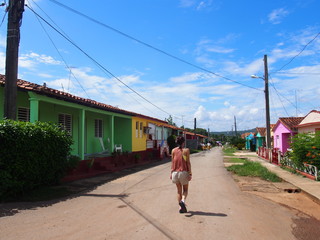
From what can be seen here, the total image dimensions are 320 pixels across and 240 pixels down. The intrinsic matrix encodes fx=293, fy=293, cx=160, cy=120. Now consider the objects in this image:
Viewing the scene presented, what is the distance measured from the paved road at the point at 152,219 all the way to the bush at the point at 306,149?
515 cm

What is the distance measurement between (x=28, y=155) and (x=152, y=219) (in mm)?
4074

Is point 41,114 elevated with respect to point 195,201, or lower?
elevated

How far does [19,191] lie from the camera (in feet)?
25.3

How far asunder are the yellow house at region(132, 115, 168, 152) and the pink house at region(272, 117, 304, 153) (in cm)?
1066

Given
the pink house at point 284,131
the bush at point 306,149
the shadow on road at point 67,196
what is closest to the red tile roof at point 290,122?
the pink house at point 284,131

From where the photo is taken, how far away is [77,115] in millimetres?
15336

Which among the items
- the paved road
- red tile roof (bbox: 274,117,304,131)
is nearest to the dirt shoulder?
the paved road

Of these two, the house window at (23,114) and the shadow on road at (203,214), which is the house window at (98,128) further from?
the shadow on road at (203,214)

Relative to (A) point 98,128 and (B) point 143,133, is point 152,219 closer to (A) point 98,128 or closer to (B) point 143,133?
(A) point 98,128

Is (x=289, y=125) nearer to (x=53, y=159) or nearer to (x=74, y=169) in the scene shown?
(x=74, y=169)

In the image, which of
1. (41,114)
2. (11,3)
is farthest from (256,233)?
(41,114)

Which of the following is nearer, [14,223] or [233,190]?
[14,223]

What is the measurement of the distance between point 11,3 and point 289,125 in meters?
20.6

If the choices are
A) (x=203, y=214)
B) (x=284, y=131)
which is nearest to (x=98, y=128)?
(x=203, y=214)
